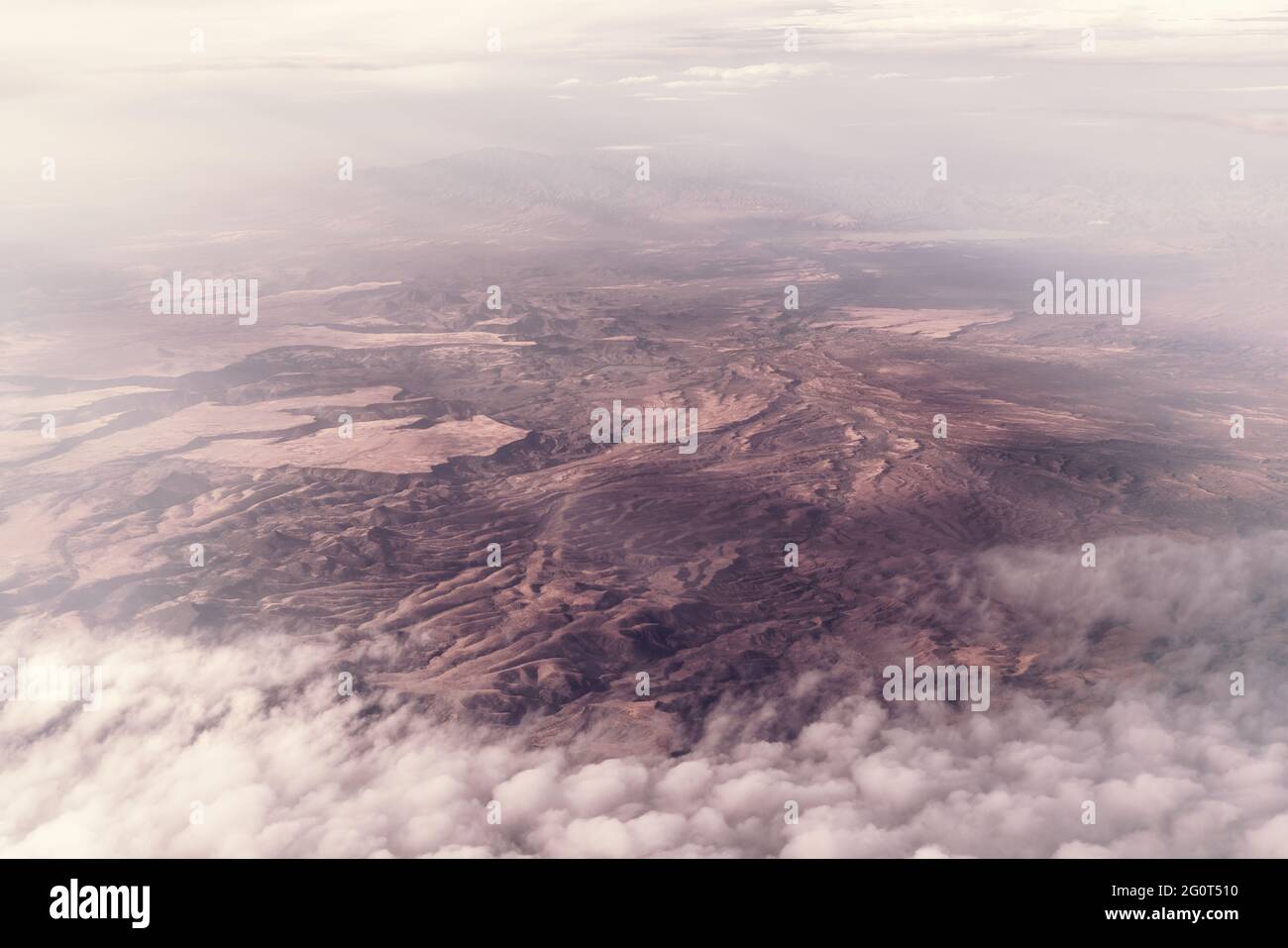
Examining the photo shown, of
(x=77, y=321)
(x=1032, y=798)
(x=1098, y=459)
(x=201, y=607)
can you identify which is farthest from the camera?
(x=77, y=321)

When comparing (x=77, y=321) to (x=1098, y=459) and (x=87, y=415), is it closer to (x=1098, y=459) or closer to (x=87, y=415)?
(x=87, y=415)

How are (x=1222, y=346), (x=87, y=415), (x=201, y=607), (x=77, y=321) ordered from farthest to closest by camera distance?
(x=77, y=321), (x=1222, y=346), (x=87, y=415), (x=201, y=607)

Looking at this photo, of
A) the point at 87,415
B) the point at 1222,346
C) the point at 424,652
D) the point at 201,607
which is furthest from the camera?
the point at 1222,346

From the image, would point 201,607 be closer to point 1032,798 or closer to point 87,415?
point 1032,798

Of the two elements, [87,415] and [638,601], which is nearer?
[638,601]

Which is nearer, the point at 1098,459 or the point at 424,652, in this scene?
the point at 424,652

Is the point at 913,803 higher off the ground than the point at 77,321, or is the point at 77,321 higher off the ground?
the point at 77,321

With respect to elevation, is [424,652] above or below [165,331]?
below

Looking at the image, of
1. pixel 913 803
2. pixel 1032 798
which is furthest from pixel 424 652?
pixel 1032 798

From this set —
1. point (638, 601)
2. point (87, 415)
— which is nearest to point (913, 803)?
point (638, 601)

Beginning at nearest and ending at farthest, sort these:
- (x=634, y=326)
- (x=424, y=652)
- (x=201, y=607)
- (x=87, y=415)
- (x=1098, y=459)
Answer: (x=424, y=652) < (x=201, y=607) < (x=1098, y=459) < (x=87, y=415) < (x=634, y=326)
